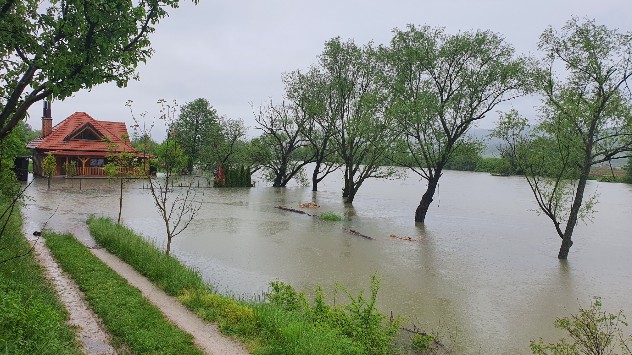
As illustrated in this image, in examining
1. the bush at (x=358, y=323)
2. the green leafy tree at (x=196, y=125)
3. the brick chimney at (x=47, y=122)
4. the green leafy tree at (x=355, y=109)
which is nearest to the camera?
the bush at (x=358, y=323)

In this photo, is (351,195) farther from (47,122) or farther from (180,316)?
(47,122)

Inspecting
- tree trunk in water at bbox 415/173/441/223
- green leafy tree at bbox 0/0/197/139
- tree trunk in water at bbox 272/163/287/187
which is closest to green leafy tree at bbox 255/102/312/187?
tree trunk in water at bbox 272/163/287/187

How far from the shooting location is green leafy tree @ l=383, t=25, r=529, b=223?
2191 cm

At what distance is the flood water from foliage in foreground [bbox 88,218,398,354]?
1956 millimetres

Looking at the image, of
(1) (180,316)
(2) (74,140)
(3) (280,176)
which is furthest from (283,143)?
(1) (180,316)

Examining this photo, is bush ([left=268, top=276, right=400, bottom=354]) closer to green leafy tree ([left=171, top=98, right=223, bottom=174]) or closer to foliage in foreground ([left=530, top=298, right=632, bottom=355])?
foliage in foreground ([left=530, top=298, right=632, bottom=355])

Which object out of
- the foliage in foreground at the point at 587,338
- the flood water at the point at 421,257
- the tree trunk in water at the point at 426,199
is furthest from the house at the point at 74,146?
the foliage in foreground at the point at 587,338

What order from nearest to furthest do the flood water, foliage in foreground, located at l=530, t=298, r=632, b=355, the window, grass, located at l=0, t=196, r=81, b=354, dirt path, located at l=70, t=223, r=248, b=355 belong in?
1. grass, located at l=0, t=196, r=81, b=354
2. foliage in foreground, located at l=530, t=298, r=632, b=355
3. dirt path, located at l=70, t=223, r=248, b=355
4. the flood water
5. the window

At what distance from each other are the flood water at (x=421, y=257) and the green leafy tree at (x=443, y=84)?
484 centimetres

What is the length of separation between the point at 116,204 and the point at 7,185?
1020 centimetres

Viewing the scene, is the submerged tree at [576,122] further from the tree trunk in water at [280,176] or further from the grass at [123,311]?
the tree trunk in water at [280,176]

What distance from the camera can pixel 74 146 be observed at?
37.8m

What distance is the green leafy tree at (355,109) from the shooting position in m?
28.3

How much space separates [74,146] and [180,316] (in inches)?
1375
